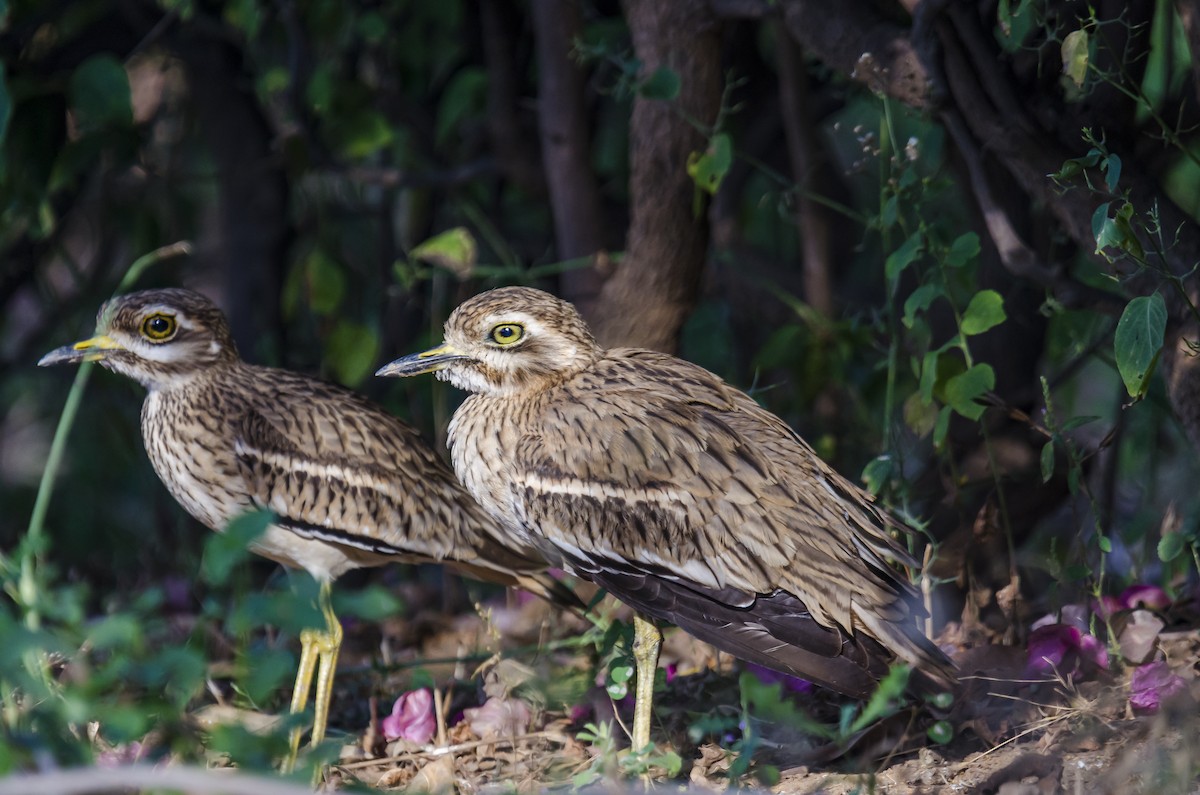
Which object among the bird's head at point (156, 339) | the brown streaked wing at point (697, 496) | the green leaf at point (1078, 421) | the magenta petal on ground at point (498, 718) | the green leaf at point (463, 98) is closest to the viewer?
the brown streaked wing at point (697, 496)

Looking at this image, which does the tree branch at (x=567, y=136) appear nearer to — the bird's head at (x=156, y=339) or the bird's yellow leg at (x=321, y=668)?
the bird's head at (x=156, y=339)

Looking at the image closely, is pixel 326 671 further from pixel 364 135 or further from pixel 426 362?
pixel 364 135

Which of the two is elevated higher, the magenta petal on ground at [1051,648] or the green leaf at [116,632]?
the green leaf at [116,632]

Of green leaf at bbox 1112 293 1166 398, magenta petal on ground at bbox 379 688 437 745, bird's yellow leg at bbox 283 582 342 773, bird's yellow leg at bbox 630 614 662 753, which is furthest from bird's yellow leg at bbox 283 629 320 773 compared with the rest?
green leaf at bbox 1112 293 1166 398

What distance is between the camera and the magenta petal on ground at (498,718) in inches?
138

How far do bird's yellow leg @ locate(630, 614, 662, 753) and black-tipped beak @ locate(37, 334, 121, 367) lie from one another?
174 centimetres

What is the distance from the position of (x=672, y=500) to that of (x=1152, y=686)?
1.14 meters

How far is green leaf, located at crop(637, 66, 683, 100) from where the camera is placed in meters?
3.58

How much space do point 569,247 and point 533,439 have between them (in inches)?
43.4

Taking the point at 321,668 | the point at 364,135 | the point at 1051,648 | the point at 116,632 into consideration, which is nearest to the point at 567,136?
the point at 364,135

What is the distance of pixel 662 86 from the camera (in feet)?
11.8

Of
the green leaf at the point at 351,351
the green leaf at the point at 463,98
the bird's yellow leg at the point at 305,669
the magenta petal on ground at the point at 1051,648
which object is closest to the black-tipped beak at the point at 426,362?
the bird's yellow leg at the point at 305,669

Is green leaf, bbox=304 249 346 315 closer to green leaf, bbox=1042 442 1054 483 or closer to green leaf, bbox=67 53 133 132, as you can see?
green leaf, bbox=67 53 133 132

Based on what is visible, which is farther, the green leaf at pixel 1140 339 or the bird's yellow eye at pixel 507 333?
the bird's yellow eye at pixel 507 333
